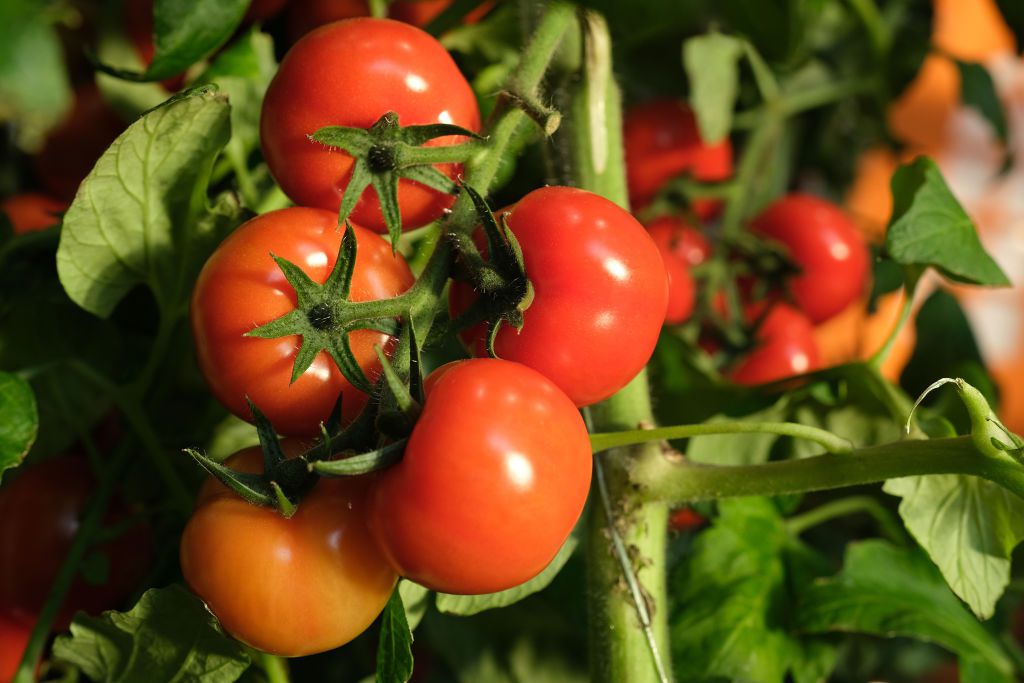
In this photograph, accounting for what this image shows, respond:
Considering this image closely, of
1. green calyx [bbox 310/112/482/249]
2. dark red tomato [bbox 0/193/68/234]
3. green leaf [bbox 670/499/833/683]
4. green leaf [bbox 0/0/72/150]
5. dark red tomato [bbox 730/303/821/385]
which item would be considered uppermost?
green leaf [bbox 0/0/72/150]

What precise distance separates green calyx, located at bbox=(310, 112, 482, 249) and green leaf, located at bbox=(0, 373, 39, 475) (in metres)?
0.20

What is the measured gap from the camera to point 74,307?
507 mm

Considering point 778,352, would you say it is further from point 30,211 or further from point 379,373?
point 30,211

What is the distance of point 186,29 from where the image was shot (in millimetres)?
440

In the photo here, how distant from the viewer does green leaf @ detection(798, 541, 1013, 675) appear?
1.71ft

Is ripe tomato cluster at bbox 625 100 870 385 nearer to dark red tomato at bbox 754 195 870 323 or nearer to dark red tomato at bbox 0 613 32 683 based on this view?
dark red tomato at bbox 754 195 870 323

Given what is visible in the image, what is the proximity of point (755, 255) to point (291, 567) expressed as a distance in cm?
49

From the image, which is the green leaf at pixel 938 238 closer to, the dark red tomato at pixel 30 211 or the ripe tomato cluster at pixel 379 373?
the ripe tomato cluster at pixel 379 373

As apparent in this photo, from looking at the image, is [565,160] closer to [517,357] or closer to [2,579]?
[517,357]

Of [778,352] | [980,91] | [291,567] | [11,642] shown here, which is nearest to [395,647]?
[291,567]

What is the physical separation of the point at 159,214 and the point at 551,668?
1.30ft

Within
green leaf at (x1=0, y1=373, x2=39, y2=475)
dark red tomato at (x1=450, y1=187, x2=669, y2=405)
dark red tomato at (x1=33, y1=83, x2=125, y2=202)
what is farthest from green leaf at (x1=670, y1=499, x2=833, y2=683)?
dark red tomato at (x1=33, y1=83, x2=125, y2=202)

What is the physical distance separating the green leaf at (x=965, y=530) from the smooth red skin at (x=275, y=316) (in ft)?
0.83

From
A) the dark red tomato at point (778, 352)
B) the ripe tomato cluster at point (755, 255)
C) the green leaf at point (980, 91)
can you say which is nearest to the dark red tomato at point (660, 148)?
the ripe tomato cluster at point (755, 255)
